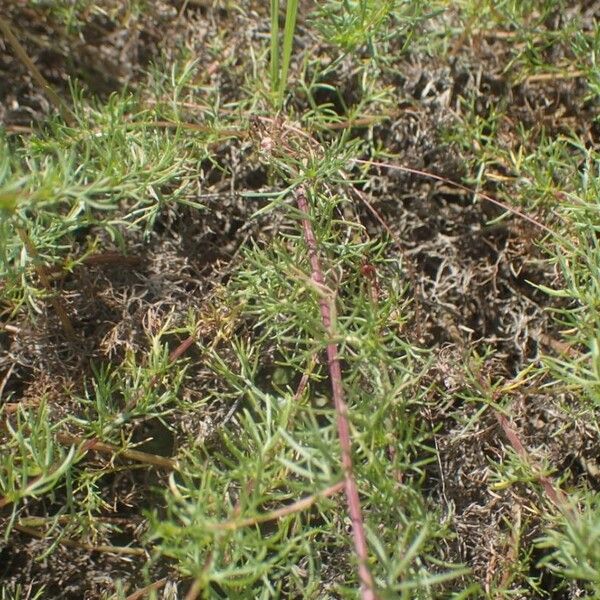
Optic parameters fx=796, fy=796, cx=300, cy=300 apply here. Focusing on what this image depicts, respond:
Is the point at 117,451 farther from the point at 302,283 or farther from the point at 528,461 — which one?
the point at 528,461

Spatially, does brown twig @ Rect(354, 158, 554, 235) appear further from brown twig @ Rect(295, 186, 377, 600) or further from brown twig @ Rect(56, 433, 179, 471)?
brown twig @ Rect(56, 433, 179, 471)

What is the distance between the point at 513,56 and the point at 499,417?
98cm

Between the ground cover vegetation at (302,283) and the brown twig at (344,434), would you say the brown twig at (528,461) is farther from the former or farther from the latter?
the brown twig at (344,434)

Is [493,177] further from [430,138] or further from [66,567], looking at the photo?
[66,567]

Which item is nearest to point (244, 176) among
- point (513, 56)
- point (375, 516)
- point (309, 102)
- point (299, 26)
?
point (309, 102)

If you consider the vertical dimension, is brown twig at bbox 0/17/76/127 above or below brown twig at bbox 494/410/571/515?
above

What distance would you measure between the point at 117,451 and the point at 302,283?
0.52 meters

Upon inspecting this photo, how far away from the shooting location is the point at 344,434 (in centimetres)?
129

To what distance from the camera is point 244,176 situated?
1989 millimetres

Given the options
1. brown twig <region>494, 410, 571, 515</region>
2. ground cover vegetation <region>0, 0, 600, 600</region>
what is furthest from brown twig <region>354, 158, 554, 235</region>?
brown twig <region>494, 410, 571, 515</region>

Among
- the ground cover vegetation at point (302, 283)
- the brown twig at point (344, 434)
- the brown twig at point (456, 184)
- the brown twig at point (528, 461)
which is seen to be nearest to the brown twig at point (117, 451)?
the ground cover vegetation at point (302, 283)

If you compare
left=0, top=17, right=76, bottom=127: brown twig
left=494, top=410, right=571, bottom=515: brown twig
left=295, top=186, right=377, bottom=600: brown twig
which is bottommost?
left=494, top=410, right=571, bottom=515: brown twig

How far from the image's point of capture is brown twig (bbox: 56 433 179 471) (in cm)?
162

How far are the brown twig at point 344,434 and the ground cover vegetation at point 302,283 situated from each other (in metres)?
0.02
